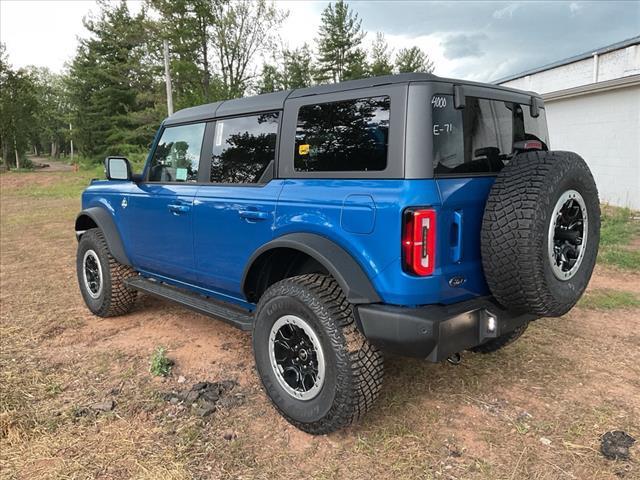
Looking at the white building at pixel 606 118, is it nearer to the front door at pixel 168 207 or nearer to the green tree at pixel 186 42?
the front door at pixel 168 207

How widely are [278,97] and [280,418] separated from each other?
2.06 metres

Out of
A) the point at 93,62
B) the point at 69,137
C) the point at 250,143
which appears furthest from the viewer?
the point at 69,137

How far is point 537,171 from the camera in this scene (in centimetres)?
A: 245

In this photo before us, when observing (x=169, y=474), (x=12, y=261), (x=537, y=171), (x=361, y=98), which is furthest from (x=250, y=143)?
(x=12, y=261)

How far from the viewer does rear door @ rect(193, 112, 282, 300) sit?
3082mm

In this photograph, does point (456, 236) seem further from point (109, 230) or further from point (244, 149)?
point (109, 230)

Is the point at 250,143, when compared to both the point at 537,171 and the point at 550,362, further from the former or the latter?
the point at 550,362

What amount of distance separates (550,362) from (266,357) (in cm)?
220

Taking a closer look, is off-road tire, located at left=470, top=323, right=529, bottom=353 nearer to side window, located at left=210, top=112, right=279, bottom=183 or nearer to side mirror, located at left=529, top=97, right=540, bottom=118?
side mirror, located at left=529, top=97, right=540, bottom=118

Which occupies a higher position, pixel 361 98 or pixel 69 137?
pixel 69 137

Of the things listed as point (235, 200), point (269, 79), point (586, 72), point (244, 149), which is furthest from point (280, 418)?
point (269, 79)

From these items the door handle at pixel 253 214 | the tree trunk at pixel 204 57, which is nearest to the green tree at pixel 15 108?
the tree trunk at pixel 204 57

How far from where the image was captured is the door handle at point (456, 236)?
2.46 meters

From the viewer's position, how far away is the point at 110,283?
462 centimetres
